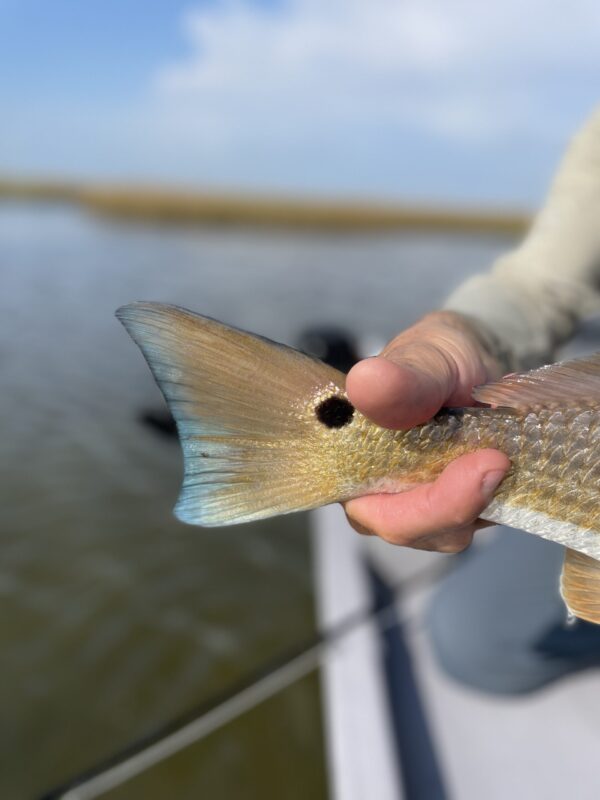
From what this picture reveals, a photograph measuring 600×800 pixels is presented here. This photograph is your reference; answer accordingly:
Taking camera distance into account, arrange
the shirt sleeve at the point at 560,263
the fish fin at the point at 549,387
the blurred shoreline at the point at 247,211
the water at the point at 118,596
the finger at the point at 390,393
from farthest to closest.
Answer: the blurred shoreline at the point at 247,211 < the water at the point at 118,596 < the shirt sleeve at the point at 560,263 < the fish fin at the point at 549,387 < the finger at the point at 390,393

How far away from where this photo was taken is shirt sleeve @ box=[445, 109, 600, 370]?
229cm

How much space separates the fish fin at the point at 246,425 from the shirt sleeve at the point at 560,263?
3.59 ft

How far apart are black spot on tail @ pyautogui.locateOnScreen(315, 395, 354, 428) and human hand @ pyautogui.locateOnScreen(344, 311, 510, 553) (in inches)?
1.1

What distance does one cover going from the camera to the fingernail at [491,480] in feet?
4.36

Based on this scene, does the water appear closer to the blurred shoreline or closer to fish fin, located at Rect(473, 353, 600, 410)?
fish fin, located at Rect(473, 353, 600, 410)

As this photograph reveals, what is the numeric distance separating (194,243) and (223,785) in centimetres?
1974

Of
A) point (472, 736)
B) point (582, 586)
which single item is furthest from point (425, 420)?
point (472, 736)

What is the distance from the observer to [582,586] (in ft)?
4.92

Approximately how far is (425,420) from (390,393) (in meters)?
0.15

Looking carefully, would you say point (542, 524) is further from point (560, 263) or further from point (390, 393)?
point (560, 263)

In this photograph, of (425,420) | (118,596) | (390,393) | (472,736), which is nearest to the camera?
(390,393)

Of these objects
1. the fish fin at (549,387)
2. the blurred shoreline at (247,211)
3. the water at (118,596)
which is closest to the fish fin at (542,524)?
the fish fin at (549,387)

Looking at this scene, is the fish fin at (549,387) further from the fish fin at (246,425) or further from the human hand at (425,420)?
the fish fin at (246,425)

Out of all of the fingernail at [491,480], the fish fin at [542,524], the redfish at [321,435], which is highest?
the redfish at [321,435]
